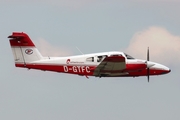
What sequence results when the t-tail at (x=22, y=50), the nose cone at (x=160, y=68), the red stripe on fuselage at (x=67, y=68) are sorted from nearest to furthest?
the red stripe on fuselage at (x=67, y=68), the t-tail at (x=22, y=50), the nose cone at (x=160, y=68)

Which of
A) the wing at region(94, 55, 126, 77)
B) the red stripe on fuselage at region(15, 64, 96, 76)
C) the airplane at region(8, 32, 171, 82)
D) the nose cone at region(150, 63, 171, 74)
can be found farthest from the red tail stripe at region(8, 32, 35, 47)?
the nose cone at region(150, 63, 171, 74)

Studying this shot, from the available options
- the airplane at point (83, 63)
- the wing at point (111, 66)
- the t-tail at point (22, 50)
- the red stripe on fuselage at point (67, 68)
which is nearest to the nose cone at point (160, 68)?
the airplane at point (83, 63)

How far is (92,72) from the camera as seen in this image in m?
63.7

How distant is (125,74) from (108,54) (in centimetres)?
303

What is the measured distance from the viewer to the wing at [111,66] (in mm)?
61312

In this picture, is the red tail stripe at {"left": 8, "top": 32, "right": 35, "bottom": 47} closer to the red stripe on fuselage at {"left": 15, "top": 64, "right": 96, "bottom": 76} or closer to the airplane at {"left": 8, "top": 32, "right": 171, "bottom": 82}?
the airplane at {"left": 8, "top": 32, "right": 171, "bottom": 82}

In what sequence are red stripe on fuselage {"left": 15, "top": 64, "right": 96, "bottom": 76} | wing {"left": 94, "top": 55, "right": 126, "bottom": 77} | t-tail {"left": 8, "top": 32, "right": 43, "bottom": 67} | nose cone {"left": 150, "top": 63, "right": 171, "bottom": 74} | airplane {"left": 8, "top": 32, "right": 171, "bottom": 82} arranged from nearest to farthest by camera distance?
wing {"left": 94, "top": 55, "right": 126, "bottom": 77}, airplane {"left": 8, "top": 32, "right": 171, "bottom": 82}, red stripe on fuselage {"left": 15, "top": 64, "right": 96, "bottom": 76}, t-tail {"left": 8, "top": 32, "right": 43, "bottom": 67}, nose cone {"left": 150, "top": 63, "right": 171, "bottom": 74}

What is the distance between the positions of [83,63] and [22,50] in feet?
19.5

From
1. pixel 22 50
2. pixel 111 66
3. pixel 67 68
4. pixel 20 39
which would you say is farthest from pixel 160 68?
pixel 20 39

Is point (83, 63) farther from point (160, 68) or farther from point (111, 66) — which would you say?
point (160, 68)

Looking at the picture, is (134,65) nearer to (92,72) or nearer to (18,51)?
(92,72)

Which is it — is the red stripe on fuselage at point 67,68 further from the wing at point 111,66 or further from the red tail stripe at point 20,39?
the red tail stripe at point 20,39

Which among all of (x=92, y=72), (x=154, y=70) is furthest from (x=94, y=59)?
(x=154, y=70)

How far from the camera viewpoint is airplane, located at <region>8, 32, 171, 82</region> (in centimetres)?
6303
